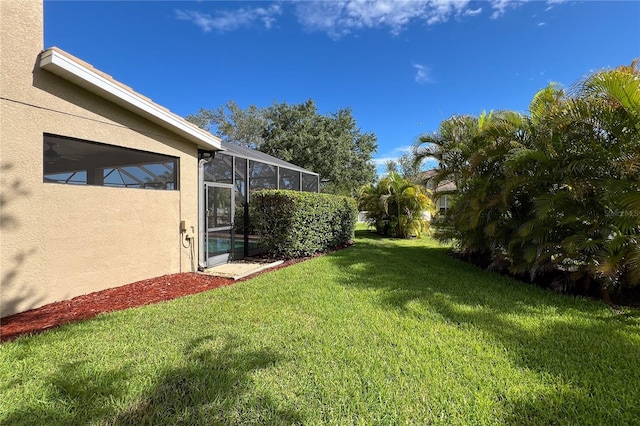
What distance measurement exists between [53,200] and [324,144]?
1823 centimetres

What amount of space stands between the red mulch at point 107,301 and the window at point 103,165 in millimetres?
2015

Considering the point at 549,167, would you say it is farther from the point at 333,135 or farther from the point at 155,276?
the point at 333,135

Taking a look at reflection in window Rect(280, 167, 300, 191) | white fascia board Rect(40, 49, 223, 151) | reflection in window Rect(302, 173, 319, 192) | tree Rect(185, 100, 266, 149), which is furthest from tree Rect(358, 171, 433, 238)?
tree Rect(185, 100, 266, 149)

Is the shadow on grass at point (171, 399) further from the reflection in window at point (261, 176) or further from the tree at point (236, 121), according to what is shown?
the tree at point (236, 121)

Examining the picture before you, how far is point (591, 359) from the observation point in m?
2.91

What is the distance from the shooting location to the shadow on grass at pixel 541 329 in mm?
2240

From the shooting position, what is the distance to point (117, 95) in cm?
501

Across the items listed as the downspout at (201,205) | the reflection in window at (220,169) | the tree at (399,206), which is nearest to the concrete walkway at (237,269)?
the downspout at (201,205)

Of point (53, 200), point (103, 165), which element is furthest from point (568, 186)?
point (53, 200)

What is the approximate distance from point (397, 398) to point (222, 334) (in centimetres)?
215

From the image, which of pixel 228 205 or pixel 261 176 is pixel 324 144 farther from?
pixel 228 205

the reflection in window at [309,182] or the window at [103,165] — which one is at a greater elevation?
the reflection in window at [309,182]

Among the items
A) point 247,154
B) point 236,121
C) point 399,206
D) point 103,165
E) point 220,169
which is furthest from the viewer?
point 236,121

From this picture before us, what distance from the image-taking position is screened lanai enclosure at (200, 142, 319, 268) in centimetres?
742
